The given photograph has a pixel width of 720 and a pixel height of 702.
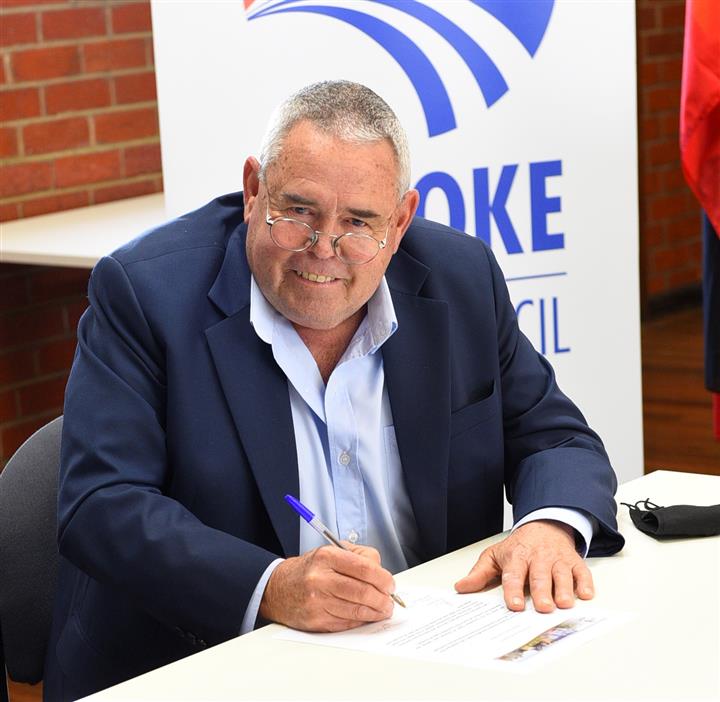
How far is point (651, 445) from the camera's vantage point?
5.12m

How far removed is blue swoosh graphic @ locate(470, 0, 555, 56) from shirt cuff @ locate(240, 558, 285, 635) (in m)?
1.63

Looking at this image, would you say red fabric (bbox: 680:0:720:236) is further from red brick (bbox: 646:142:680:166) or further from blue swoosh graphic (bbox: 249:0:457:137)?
red brick (bbox: 646:142:680:166)

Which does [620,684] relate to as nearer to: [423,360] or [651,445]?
[423,360]

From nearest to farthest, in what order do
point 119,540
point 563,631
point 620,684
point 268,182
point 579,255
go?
1. point 620,684
2. point 563,631
3. point 119,540
4. point 268,182
5. point 579,255

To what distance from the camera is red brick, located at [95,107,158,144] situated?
4.30 metres

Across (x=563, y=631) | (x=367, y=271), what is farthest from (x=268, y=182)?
(x=563, y=631)

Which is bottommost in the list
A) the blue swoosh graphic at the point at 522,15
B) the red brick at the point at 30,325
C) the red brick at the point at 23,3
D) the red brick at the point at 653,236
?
the red brick at the point at 653,236

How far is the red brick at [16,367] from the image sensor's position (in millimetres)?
4008

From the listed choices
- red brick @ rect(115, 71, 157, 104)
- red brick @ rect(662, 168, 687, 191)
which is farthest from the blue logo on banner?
red brick @ rect(662, 168, 687, 191)

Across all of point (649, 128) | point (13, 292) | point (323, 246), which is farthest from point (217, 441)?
point (649, 128)

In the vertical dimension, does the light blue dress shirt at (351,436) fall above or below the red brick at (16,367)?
above

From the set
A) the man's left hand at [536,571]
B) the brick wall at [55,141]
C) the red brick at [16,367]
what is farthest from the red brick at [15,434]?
the man's left hand at [536,571]

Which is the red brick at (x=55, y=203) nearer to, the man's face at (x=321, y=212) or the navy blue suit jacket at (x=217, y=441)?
the navy blue suit jacket at (x=217, y=441)

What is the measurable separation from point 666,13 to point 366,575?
5823mm
